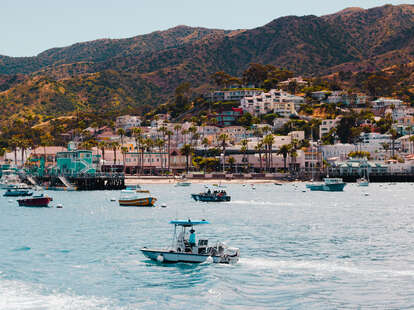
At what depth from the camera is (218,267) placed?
46.8m

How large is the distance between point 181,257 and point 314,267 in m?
11.1

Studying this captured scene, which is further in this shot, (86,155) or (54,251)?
(86,155)

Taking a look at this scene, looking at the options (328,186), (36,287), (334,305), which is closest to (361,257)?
(334,305)

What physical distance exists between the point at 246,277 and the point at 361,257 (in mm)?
14174

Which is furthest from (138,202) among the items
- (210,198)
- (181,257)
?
(181,257)

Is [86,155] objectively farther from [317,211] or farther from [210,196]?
[317,211]

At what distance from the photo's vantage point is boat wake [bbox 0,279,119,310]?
122ft

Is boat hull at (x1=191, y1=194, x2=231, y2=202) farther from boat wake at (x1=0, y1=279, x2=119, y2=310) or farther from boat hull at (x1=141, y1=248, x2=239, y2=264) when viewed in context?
boat wake at (x1=0, y1=279, x2=119, y2=310)

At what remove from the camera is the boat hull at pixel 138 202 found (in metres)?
112

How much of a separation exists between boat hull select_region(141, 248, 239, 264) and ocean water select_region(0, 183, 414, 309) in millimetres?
622

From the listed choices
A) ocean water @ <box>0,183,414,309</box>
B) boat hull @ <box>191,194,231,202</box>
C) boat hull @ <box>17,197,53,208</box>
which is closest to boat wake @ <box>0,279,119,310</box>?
ocean water @ <box>0,183,414,309</box>

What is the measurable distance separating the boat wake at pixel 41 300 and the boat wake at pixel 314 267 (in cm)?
1507

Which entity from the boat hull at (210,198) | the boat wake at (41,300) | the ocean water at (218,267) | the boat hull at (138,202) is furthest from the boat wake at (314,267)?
the boat hull at (210,198)

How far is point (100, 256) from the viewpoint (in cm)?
5344
